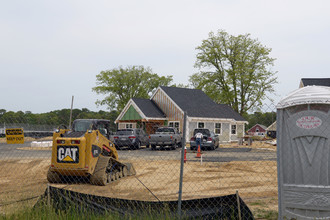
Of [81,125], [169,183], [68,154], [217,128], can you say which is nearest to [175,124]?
[217,128]

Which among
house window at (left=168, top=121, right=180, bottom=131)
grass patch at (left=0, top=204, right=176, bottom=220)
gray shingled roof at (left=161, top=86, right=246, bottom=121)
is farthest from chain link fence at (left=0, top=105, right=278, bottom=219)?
gray shingled roof at (left=161, top=86, right=246, bottom=121)

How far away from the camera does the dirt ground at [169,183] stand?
29.7ft

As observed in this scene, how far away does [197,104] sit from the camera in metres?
39.3

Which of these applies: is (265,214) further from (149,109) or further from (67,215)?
(149,109)

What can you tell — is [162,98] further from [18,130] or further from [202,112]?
[18,130]

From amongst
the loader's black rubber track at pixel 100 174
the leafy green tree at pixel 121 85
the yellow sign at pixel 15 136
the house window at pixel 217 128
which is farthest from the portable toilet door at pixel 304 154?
the leafy green tree at pixel 121 85

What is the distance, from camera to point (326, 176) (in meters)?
5.33

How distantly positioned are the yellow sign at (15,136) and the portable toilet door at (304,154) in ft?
20.6

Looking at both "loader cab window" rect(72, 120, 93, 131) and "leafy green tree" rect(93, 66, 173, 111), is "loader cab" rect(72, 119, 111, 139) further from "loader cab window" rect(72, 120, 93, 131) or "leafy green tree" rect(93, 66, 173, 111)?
"leafy green tree" rect(93, 66, 173, 111)

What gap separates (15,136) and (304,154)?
22.1 feet

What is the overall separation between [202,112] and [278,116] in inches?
1220

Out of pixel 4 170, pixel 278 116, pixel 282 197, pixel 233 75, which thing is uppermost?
pixel 233 75

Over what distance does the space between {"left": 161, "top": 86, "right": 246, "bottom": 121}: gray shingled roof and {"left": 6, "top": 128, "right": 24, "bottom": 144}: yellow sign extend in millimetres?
26003

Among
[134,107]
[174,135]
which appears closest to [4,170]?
[174,135]
